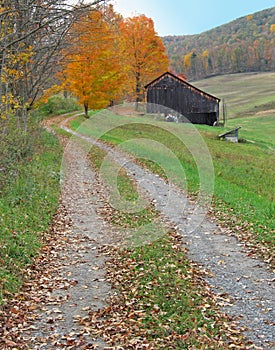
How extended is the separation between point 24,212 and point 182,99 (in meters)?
38.2

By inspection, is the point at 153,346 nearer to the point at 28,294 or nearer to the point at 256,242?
the point at 28,294

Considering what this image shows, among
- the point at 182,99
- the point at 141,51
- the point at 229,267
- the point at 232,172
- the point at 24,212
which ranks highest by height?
the point at 141,51

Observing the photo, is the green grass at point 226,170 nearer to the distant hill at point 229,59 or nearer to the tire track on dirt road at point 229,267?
the tire track on dirt road at point 229,267

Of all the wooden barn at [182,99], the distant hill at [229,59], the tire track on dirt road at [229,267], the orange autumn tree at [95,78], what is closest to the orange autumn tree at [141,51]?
the wooden barn at [182,99]

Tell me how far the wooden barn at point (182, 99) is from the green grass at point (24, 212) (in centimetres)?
3030

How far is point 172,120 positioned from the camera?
4806 cm

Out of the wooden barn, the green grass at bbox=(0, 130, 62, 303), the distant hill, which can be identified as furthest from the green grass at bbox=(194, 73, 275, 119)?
the green grass at bbox=(0, 130, 62, 303)

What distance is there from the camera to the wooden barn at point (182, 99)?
47.6 metres

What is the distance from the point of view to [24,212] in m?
11.8

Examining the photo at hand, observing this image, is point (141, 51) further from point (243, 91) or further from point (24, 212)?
point (243, 91)

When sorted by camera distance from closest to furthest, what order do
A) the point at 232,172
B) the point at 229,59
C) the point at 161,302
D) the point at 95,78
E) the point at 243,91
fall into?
the point at 161,302, the point at 232,172, the point at 95,78, the point at 243,91, the point at 229,59

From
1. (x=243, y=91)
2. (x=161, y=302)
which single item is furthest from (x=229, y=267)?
(x=243, y=91)

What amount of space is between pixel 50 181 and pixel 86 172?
3.65 m

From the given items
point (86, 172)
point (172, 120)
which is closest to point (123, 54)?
point (172, 120)
